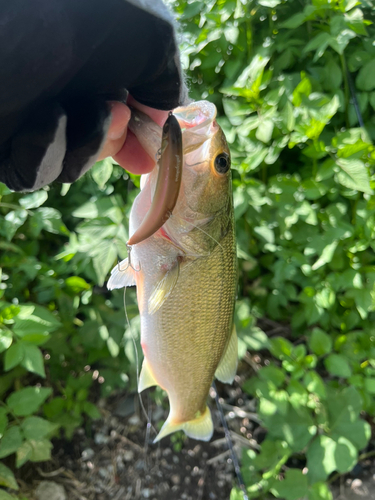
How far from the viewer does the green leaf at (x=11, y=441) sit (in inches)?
45.5

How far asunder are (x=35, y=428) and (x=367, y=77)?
5.68 ft

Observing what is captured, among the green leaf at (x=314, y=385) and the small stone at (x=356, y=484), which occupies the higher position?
the green leaf at (x=314, y=385)

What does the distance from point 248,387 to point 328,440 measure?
37cm

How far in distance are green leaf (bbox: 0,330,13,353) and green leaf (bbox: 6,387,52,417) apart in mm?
217

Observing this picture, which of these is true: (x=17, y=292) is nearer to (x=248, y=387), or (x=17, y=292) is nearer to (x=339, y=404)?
(x=248, y=387)

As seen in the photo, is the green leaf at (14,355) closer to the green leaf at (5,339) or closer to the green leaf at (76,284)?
the green leaf at (5,339)

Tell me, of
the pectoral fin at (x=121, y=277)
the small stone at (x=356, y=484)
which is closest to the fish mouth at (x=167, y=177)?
the pectoral fin at (x=121, y=277)

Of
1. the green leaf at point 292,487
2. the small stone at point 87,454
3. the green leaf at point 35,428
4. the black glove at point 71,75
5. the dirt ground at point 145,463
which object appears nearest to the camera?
the black glove at point 71,75

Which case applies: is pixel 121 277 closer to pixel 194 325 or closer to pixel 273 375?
pixel 194 325

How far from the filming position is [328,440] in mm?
1337

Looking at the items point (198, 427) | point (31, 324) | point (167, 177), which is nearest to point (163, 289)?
point (167, 177)

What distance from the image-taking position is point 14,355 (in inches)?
43.4

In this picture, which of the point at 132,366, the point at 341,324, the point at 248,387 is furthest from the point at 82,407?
the point at 341,324

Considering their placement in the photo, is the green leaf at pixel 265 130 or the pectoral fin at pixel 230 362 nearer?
the pectoral fin at pixel 230 362
